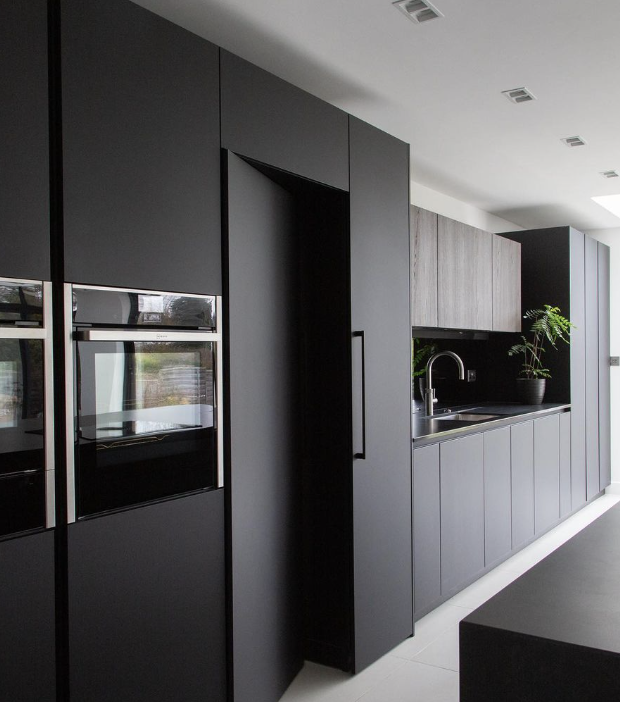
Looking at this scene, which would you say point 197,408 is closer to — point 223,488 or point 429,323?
point 223,488

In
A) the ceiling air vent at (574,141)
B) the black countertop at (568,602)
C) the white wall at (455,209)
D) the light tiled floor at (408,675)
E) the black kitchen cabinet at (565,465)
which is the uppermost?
the ceiling air vent at (574,141)

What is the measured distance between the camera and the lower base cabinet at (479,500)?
139 inches

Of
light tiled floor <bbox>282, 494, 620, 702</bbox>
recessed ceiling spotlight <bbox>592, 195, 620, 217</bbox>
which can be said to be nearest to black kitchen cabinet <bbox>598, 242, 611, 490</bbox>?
recessed ceiling spotlight <bbox>592, 195, 620, 217</bbox>

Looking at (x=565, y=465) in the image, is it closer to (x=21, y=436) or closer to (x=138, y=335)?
(x=138, y=335)

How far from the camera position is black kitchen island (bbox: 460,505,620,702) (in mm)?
1028

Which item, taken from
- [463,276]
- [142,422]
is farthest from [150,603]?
[463,276]

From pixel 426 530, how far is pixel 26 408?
2355 mm

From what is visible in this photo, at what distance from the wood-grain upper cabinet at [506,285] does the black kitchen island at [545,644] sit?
4.03m

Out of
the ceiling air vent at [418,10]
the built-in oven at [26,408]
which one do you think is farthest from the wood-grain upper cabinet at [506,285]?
the built-in oven at [26,408]

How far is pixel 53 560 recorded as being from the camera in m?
1.79

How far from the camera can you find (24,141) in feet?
5.70

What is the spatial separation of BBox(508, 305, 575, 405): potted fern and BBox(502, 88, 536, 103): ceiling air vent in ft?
8.07

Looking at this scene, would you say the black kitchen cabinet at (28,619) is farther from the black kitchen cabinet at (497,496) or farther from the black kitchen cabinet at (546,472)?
the black kitchen cabinet at (546,472)

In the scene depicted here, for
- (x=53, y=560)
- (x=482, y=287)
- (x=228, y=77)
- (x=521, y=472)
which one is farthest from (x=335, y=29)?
(x=521, y=472)
